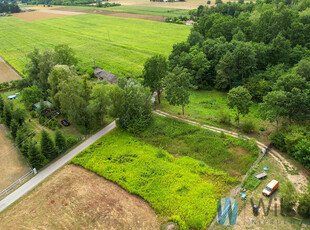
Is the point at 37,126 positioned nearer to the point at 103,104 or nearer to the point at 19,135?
the point at 19,135

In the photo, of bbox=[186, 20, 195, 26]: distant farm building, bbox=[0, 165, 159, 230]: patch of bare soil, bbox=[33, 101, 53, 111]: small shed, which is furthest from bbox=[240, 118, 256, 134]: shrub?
bbox=[186, 20, 195, 26]: distant farm building

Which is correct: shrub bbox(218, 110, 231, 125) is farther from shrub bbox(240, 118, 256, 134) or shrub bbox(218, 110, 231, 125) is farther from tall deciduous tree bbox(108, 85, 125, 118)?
tall deciduous tree bbox(108, 85, 125, 118)

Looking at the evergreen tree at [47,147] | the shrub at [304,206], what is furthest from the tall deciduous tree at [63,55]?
the shrub at [304,206]

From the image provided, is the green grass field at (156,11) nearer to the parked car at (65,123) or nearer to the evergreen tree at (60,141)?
the parked car at (65,123)

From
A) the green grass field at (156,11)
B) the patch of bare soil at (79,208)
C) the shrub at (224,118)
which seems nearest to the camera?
the patch of bare soil at (79,208)

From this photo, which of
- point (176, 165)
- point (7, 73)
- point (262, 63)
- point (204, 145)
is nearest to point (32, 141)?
point (176, 165)

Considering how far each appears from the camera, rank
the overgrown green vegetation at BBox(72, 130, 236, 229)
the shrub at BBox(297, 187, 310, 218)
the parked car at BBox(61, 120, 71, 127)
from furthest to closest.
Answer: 1. the parked car at BBox(61, 120, 71, 127)
2. the overgrown green vegetation at BBox(72, 130, 236, 229)
3. the shrub at BBox(297, 187, 310, 218)

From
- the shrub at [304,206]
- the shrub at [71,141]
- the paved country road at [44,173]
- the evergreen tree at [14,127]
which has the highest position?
the shrub at [304,206]
